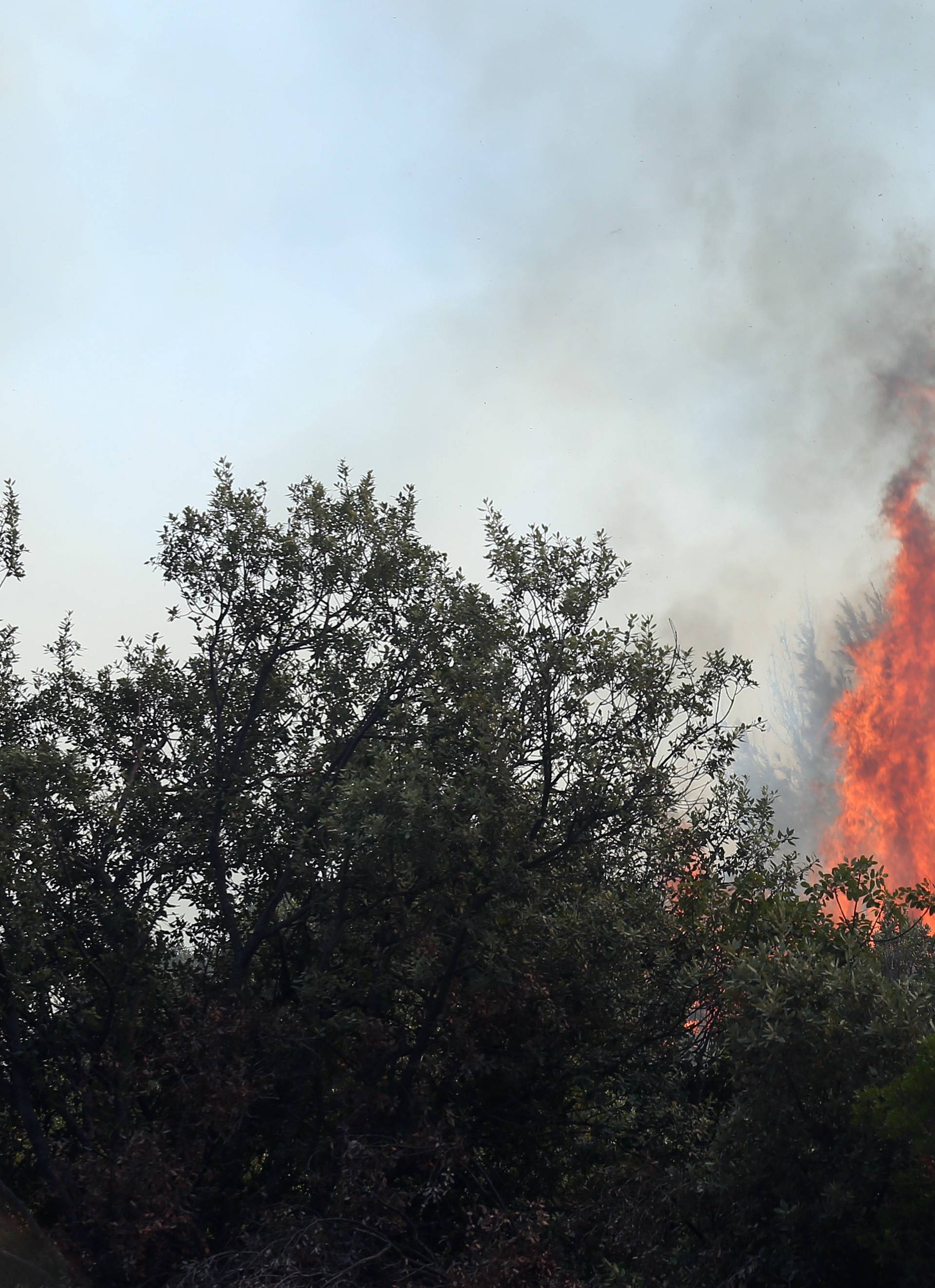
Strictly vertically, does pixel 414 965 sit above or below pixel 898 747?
below

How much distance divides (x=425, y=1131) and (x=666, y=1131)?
314cm

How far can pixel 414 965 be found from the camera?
11000 mm

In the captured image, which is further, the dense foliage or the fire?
the fire

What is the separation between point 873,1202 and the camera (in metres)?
8.72

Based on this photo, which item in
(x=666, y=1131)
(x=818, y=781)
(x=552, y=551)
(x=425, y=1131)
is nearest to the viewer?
(x=425, y=1131)

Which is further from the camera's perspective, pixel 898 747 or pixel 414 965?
pixel 898 747

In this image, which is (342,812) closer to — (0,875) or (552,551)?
(0,875)

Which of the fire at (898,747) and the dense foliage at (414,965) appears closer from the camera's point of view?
the dense foliage at (414,965)

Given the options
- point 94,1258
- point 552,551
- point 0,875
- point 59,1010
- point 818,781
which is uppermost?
point 818,781

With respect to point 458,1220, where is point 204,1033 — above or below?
above

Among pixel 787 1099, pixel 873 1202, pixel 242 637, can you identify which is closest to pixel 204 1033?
pixel 242 637

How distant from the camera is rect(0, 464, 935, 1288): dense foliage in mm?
9656

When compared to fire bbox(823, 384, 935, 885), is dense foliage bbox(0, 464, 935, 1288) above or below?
below

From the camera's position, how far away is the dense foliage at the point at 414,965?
966 centimetres
